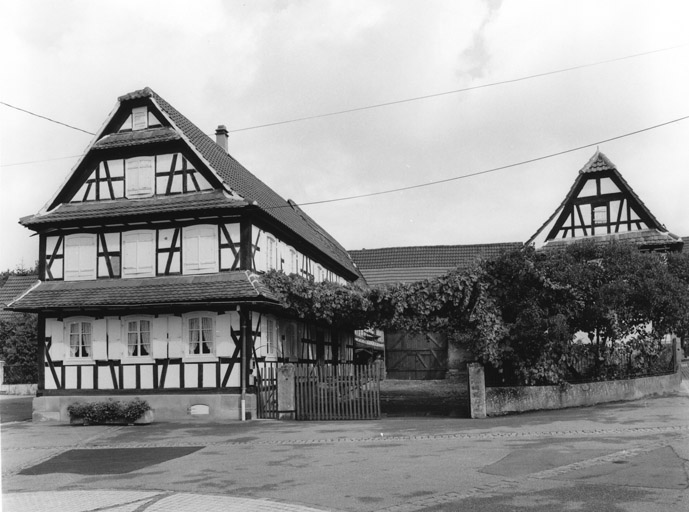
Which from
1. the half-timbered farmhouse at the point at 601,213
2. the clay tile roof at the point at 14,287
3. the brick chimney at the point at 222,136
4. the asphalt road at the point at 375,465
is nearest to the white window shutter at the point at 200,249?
the asphalt road at the point at 375,465

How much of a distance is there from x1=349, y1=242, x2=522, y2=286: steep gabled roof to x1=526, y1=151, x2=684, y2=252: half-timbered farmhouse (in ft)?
52.7

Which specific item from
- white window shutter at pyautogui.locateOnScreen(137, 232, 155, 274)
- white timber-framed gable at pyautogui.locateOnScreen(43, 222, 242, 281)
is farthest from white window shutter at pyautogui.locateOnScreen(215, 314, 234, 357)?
white window shutter at pyautogui.locateOnScreen(137, 232, 155, 274)

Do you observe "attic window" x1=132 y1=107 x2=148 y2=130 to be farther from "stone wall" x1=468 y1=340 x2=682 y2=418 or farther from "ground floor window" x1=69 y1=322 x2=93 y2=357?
"stone wall" x1=468 y1=340 x2=682 y2=418

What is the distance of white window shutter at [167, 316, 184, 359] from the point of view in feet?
75.7

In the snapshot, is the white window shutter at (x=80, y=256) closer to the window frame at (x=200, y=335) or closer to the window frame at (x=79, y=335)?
the window frame at (x=79, y=335)

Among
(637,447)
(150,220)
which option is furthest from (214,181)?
(637,447)

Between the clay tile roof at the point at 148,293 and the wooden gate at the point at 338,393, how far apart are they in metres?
2.72

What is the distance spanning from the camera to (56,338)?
2419cm

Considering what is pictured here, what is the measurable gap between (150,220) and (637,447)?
53.4 ft

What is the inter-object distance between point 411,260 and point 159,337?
3500 cm

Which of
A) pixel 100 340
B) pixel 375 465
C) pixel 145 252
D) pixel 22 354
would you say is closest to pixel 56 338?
pixel 100 340

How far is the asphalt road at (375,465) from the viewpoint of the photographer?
10.1 meters

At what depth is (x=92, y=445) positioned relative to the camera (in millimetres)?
17672

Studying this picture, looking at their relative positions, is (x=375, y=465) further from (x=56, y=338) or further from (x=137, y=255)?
(x=56, y=338)
